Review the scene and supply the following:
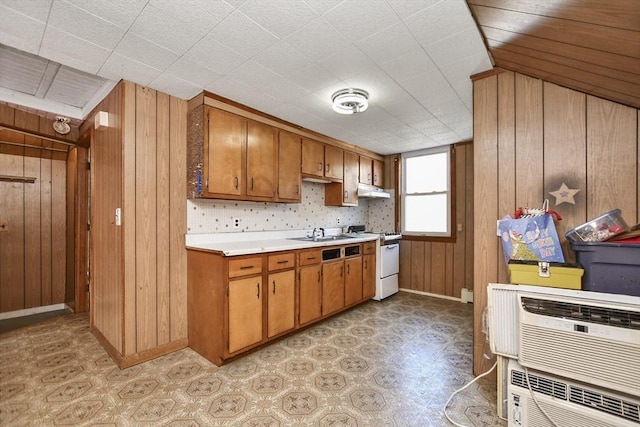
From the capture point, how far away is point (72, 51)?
6.49 ft

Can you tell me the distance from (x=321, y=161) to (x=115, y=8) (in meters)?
2.66

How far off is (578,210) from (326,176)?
2762 millimetres

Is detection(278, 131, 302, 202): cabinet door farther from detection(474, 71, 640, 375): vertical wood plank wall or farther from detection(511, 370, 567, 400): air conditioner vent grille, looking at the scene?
detection(511, 370, 567, 400): air conditioner vent grille

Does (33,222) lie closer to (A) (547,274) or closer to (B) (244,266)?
(B) (244,266)

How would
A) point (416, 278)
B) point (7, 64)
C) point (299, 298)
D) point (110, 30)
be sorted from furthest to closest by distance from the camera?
point (416, 278) < point (299, 298) < point (7, 64) < point (110, 30)

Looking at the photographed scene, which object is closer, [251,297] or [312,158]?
[251,297]

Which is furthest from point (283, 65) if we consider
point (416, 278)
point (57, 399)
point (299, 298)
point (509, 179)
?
point (416, 278)

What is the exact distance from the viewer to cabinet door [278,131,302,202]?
3.36 m

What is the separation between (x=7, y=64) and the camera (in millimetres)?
2295

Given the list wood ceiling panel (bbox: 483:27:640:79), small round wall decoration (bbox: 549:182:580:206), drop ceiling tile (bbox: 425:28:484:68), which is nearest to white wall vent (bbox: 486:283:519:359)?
small round wall decoration (bbox: 549:182:580:206)

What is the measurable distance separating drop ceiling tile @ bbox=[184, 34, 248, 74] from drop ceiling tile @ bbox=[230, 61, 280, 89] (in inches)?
2.4

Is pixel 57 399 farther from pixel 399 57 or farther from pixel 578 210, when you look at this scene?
pixel 578 210

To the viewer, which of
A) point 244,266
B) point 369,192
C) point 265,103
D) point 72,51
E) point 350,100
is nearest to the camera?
point 72,51

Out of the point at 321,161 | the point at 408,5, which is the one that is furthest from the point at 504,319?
the point at 321,161
